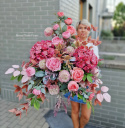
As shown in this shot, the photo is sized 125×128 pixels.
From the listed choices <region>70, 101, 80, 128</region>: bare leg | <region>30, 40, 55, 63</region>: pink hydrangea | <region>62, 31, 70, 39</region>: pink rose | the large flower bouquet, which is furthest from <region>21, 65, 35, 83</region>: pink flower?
<region>70, 101, 80, 128</region>: bare leg

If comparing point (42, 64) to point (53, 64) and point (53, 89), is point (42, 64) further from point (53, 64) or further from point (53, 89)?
point (53, 89)

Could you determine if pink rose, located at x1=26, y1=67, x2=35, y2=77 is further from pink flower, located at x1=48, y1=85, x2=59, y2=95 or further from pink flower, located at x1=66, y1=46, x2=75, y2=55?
pink flower, located at x1=66, y1=46, x2=75, y2=55

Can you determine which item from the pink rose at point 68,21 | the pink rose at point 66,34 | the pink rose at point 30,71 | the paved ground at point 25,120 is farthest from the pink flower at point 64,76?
the paved ground at point 25,120

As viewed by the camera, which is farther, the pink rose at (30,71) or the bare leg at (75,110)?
the bare leg at (75,110)

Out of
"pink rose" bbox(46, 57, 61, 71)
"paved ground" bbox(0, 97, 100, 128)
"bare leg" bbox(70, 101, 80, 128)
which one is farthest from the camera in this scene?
"paved ground" bbox(0, 97, 100, 128)

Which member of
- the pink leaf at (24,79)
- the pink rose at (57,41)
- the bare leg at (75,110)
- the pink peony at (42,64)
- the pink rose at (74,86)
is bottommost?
the bare leg at (75,110)

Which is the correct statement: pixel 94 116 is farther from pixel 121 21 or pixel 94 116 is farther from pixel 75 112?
pixel 121 21

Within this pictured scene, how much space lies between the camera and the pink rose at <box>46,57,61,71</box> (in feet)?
4.33

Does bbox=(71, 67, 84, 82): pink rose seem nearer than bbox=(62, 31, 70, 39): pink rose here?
Yes

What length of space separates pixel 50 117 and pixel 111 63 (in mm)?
1517

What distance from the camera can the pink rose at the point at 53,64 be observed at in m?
1.32

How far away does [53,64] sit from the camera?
51.8 inches

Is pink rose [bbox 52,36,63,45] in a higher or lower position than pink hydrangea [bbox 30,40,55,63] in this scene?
higher

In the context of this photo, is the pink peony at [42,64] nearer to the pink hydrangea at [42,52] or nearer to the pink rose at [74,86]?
the pink hydrangea at [42,52]
